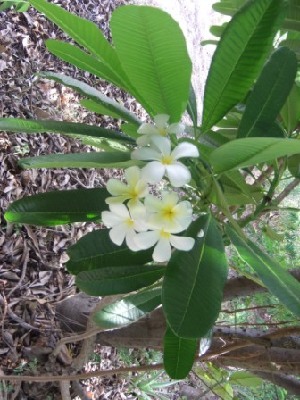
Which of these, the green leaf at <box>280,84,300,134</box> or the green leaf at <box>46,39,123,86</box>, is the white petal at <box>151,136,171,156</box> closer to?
the green leaf at <box>46,39,123,86</box>

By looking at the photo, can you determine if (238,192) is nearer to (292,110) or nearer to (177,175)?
(292,110)

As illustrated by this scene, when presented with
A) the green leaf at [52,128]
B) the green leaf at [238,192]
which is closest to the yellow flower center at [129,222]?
the green leaf at [52,128]

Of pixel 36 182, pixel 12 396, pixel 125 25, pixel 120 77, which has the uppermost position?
pixel 125 25

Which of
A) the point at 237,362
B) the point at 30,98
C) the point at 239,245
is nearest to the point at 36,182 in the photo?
the point at 30,98

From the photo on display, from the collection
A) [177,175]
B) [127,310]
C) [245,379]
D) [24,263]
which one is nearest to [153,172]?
[177,175]

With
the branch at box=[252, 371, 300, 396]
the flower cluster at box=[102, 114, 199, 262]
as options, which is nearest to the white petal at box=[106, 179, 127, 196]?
the flower cluster at box=[102, 114, 199, 262]

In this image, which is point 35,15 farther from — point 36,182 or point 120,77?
point 120,77

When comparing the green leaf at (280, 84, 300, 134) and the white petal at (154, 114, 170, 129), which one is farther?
the green leaf at (280, 84, 300, 134)

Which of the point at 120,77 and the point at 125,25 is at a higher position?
the point at 125,25
